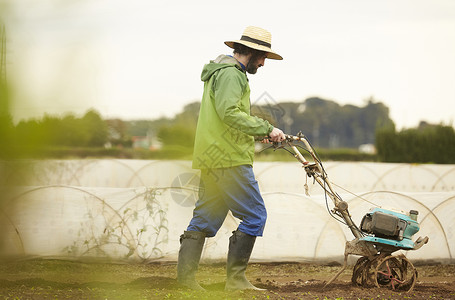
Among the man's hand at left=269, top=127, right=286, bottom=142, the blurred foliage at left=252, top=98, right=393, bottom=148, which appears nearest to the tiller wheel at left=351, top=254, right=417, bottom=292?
the man's hand at left=269, top=127, right=286, bottom=142

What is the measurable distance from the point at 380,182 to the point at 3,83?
13993 mm

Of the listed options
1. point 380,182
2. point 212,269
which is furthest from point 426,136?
point 212,269

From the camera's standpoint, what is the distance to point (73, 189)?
5.18 meters

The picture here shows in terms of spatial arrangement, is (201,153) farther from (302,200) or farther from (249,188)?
(302,200)

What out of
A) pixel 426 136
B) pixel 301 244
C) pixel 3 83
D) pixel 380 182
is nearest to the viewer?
pixel 3 83

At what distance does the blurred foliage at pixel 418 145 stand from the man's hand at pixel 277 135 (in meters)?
21.8

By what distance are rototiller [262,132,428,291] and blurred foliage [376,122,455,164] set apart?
21.2m

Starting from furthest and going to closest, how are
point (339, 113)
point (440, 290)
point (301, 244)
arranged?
point (339, 113), point (301, 244), point (440, 290)

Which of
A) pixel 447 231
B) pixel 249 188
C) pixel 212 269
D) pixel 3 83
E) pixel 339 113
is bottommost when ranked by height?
pixel 212 269

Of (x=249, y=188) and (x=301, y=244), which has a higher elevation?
(x=249, y=188)

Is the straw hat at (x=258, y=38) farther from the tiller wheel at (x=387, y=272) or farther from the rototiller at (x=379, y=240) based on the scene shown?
the tiller wheel at (x=387, y=272)

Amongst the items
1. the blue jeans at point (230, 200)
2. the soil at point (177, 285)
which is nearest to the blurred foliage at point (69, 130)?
the soil at point (177, 285)

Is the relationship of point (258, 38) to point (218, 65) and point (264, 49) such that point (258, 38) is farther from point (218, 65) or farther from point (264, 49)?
point (218, 65)

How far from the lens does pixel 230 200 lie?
3.72 meters
